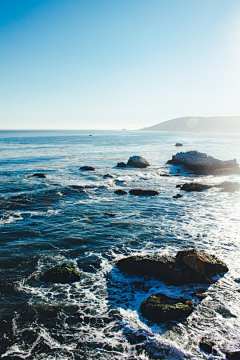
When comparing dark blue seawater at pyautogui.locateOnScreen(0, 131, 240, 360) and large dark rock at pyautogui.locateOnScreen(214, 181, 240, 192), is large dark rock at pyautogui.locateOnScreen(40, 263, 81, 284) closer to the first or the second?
dark blue seawater at pyautogui.locateOnScreen(0, 131, 240, 360)

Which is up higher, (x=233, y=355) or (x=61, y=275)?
(x=61, y=275)

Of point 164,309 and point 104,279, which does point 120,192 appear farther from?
point 164,309

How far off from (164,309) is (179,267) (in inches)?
87.2

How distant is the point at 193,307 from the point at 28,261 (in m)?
6.45

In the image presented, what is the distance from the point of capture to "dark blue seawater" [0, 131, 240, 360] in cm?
583

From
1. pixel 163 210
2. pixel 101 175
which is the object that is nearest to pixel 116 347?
pixel 163 210

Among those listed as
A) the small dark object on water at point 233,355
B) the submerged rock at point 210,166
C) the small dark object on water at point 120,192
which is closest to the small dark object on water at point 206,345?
the small dark object on water at point 233,355

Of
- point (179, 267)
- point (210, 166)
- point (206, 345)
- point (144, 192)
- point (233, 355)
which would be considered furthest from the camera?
point (210, 166)

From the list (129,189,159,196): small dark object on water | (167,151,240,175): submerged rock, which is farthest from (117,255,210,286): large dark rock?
(167,151,240,175): submerged rock

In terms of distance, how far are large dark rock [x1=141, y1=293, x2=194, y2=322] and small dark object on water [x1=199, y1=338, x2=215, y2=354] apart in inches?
34.8

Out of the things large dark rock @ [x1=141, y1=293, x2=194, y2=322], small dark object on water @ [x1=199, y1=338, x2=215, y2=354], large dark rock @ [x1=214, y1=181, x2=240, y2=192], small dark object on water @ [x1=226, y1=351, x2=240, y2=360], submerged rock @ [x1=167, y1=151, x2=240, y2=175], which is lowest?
small dark object on water @ [x1=199, y1=338, x2=215, y2=354]

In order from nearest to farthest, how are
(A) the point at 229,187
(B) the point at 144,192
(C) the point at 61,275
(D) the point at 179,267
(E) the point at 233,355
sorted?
(E) the point at 233,355 < (C) the point at 61,275 < (D) the point at 179,267 < (B) the point at 144,192 < (A) the point at 229,187

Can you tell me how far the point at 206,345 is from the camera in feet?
18.9

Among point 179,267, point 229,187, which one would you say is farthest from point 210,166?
point 179,267
